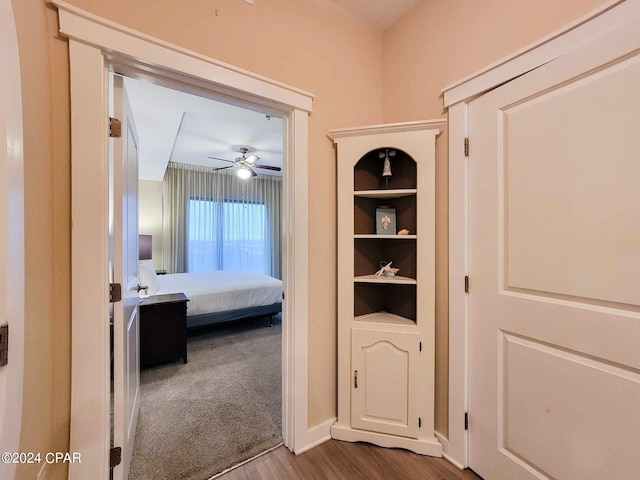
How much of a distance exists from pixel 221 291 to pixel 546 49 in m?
3.59

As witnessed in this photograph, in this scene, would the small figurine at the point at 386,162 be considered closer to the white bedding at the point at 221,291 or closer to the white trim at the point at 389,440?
the white trim at the point at 389,440

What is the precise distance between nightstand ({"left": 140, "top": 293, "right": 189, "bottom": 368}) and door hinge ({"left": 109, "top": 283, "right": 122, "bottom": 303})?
1.55 metres

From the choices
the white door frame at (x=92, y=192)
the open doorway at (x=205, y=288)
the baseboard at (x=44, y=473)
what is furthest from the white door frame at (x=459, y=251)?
the baseboard at (x=44, y=473)

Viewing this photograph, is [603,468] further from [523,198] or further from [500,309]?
[523,198]

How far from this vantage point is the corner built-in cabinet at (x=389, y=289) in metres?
1.57

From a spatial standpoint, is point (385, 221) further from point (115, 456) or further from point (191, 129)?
point (191, 129)

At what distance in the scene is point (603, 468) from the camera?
1.01 m

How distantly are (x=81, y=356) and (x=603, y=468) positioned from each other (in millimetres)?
2100

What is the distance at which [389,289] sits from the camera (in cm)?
193

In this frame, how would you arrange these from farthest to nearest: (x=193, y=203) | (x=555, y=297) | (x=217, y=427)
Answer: (x=193, y=203)
(x=217, y=427)
(x=555, y=297)

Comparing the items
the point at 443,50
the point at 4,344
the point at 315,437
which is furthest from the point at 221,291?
the point at 443,50

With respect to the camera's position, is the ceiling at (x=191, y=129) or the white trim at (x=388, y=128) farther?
the ceiling at (x=191, y=129)

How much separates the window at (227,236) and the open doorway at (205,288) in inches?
0.9

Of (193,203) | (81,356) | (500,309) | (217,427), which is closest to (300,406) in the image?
(217,427)
